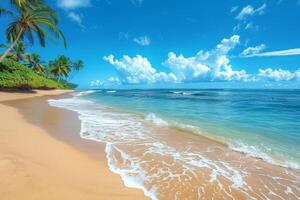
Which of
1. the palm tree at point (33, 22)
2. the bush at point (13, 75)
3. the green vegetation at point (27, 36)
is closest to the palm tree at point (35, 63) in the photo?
the green vegetation at point (27, 36)

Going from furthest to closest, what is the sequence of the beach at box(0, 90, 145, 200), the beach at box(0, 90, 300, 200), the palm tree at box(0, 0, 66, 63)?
the palm tree at box(0, 0, 66, 63), the beach at box(0, 90, 300, 200), the beach at box(0, 90, 145, 200)

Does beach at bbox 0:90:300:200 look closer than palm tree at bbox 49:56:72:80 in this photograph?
Yes

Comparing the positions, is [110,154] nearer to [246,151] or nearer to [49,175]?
[49,175]

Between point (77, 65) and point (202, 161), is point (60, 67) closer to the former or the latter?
point (77, 65)

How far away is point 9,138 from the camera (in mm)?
6699

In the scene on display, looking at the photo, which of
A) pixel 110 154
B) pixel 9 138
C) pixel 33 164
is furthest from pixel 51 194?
pixel 9 138

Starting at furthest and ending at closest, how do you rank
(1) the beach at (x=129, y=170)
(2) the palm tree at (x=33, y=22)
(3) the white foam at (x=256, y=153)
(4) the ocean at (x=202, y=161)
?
(2) the palm tree at (x=33, y=22)
(3) the white foam at (x=256, y=153)
(4) the ocean at (x=202, y=161)
(1) the beach at (x=129, y=170)

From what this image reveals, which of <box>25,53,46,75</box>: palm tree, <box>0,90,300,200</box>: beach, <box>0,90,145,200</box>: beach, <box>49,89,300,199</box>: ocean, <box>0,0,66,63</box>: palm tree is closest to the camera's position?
<box>0,90,145,200</box>: beach

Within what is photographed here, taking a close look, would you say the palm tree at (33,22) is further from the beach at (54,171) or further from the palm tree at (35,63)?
the palm tree at (35,63)

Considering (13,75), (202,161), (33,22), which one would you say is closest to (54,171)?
(202,161)

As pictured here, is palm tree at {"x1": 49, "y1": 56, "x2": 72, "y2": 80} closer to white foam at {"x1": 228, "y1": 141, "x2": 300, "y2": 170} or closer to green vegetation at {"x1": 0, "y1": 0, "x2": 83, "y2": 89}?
green vegetation at {"x1": 0, "y1": 0, "x2": 83, "y2": 89}

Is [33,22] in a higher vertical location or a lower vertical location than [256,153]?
higher

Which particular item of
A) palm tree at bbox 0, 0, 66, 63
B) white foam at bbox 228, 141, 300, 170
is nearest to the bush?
palm tree at bbox 0, 0, 66, 63

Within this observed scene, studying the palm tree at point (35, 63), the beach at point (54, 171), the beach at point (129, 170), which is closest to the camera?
the beach at point (54, 171)
